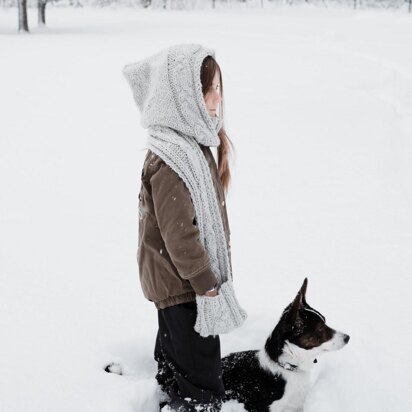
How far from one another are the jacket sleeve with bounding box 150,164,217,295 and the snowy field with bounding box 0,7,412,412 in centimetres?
116

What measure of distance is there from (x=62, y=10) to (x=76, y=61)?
29.1 meters

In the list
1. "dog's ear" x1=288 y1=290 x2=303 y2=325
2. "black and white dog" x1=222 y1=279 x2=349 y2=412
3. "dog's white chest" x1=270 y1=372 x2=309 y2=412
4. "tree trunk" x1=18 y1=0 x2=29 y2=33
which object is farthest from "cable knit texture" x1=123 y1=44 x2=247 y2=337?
"tree trunk" x1=18 y1=0 x2=29 y2=33

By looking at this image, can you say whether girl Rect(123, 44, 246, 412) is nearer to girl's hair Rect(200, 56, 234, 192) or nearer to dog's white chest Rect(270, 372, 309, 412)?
girl's hair Rect(200, 56, 234, 192)

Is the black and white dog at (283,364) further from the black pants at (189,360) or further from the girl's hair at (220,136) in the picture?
the girl's hair at (220,136)

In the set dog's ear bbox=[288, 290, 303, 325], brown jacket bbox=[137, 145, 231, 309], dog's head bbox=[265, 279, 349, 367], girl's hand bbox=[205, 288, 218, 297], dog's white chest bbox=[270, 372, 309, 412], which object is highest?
brown jacket bbox=[137, 145, 231, 309]

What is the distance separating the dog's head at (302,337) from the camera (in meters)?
2.94

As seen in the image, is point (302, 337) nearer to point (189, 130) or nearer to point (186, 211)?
point (186, 211)

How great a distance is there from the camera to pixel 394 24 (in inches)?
1005

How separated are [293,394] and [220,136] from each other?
1.66m

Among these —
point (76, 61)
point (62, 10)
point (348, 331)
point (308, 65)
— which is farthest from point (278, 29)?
point (348, 331)

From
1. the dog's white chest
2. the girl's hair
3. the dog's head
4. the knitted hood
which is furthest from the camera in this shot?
the dog's white chest

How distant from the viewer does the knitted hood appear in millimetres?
2184

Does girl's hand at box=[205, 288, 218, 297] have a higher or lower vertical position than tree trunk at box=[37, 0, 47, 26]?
lower

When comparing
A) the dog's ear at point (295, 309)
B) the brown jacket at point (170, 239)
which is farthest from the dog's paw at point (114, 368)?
the dog's ear at point (295, 309)
